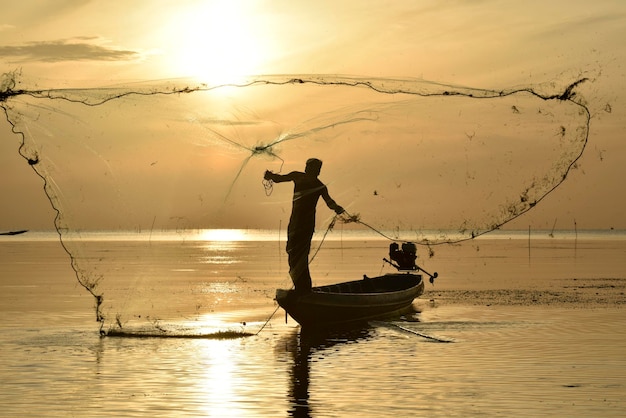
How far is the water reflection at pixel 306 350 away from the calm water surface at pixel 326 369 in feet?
0.17

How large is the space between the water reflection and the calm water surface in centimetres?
5

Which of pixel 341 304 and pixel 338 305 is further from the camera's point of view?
pixel 341 304

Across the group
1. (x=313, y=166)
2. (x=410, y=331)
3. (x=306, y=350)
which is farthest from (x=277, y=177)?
(x=410, y=331)

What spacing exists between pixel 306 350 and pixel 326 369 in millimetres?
3769

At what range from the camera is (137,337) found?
3111cm

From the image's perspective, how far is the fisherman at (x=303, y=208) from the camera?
28.6 meters

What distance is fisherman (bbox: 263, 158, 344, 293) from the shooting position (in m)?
28.6

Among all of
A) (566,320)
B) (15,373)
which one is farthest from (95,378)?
(566,320)

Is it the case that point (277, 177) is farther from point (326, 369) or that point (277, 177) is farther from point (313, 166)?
point (326, 369)

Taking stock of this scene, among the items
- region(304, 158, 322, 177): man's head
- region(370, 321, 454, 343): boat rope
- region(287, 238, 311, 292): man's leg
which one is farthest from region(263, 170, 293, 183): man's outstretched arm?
region(370, 321, 454, 343): boat rope

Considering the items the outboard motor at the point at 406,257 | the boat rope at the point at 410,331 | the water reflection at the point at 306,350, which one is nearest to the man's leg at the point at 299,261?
the water reflection at the point at 306,350

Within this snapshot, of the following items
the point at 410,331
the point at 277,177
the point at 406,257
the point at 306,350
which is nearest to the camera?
the point at 277,177

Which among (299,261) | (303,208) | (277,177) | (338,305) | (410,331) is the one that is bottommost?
(410,331)

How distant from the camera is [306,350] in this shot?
2823 centimetres
